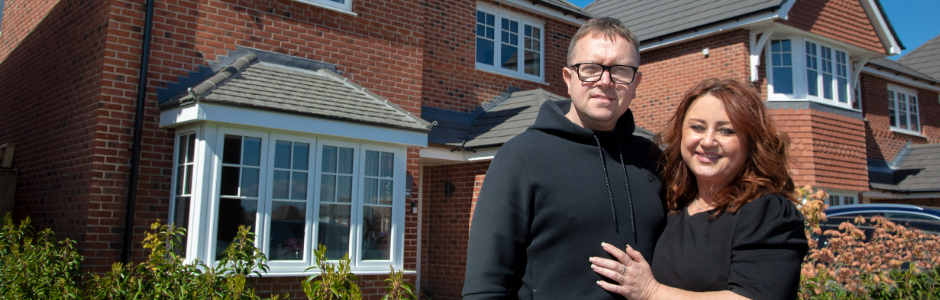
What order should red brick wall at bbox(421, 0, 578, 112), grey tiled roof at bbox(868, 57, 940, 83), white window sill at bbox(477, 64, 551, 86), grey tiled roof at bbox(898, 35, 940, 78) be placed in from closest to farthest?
red brick wall at bbox(421, 0, 578, 112), white window sill at bbox(477, 64, 551, 86), grey tiled roof at bbox(868, 57, 940, 83), grey tiled roof at bbox(898, 35, 940, 78)

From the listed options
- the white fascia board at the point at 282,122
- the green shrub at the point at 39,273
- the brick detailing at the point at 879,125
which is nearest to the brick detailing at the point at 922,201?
the brick detailing at the point at 879,125

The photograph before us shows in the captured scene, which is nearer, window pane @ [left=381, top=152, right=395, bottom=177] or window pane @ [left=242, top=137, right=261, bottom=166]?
window pane @ [left=242, top=137, right=261, bottom=166]

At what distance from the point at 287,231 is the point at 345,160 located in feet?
3.32

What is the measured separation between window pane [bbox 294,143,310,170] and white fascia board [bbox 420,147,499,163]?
222 cm

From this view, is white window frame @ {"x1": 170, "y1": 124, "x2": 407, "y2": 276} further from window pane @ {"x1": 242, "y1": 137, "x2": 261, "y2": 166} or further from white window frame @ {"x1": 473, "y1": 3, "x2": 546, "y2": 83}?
white window frame @ {"x1": 473, "y1": 3, "x2": 546, "y2": 83}

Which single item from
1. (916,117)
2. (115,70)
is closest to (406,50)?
(115,70)

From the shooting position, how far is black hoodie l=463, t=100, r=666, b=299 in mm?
1967

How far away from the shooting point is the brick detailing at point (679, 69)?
11656 millimetres

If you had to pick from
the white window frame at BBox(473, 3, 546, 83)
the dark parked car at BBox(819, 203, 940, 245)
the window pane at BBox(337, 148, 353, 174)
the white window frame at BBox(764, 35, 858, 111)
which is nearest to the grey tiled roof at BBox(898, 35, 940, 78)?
the white window frame at BBox(764, 35, 858, 111)

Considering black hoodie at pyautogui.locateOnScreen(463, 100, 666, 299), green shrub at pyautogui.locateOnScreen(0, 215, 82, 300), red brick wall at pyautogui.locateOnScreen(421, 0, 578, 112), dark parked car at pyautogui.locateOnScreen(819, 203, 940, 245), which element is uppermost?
red brick wall at pyautogui.locateOnScreen(421, 0, 578, 112)

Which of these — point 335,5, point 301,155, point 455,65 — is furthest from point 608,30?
point 455,65

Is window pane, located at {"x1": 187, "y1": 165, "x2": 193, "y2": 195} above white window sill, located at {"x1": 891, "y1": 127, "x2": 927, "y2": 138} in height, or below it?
below

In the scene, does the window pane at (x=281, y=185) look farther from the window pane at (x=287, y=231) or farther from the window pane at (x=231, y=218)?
the window pane at (x=231, y=218)

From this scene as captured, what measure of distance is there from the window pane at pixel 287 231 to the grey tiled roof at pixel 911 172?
12519mm
